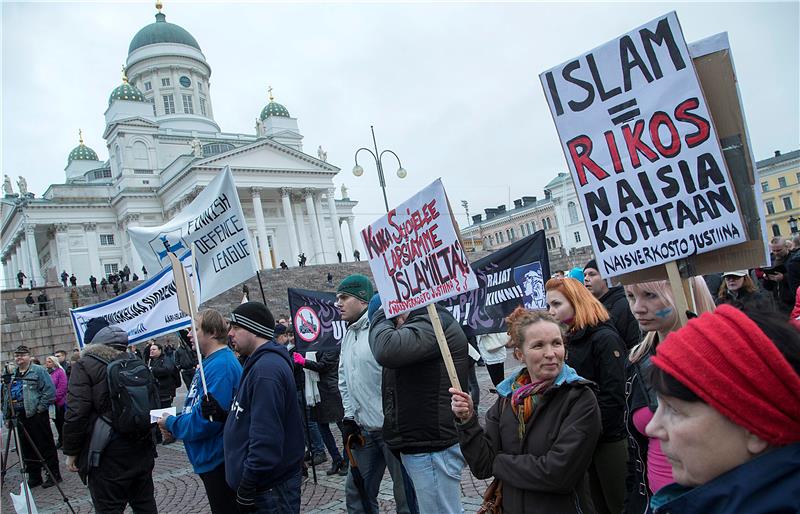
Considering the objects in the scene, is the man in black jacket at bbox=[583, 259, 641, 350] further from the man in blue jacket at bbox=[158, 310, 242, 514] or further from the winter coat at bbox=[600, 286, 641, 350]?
the man in blue jacket at bbox=[158, 310, 242, 514]

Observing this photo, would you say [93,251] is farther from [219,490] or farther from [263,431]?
[263,431]

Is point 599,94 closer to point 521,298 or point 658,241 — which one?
point 658,241

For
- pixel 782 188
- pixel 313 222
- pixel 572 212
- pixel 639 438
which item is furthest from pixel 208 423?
pixel 782 188

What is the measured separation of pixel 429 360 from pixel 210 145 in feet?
194

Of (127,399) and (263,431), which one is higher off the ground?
(127,399)

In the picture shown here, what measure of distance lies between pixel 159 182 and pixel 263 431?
190ft

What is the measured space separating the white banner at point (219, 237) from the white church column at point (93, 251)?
5174 centimetres

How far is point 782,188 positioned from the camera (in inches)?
2940

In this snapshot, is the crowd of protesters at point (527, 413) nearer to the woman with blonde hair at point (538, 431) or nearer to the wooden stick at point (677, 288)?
the woman with blonde hair at point (538, 431)

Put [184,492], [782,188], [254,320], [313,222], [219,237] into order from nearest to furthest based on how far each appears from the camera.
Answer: [254,320] < [219,237] < [184,492] < [313,222] < [782,188]

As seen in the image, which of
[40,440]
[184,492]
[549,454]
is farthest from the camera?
[40,440]

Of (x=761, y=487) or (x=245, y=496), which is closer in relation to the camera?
(x=761, y=487)

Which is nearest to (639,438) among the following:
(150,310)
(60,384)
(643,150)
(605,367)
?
(605,367)

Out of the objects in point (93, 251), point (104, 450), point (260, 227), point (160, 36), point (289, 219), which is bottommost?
point (104, 450)
